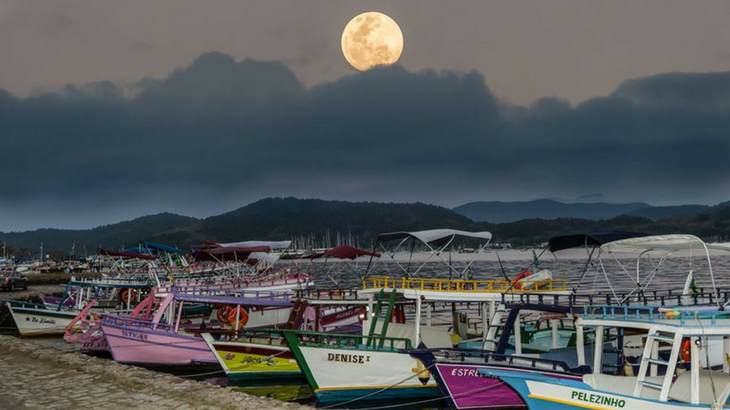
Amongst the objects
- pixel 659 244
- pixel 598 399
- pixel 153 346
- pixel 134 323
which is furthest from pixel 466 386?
pixel 134 323

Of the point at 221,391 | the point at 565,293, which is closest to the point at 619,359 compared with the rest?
the point at 565,293

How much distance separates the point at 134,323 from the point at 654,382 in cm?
2246

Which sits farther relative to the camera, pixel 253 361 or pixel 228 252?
pixel 228 252

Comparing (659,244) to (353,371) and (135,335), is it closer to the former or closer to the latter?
(353,371)

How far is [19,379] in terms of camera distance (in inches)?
684

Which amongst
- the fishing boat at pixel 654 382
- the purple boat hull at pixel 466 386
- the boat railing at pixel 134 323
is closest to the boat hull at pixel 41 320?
the boat railing at pixel 134 323

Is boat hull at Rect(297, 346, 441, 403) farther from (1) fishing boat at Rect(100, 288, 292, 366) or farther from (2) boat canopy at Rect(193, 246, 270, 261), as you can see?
(2) boat canopy at Rect(193, 246, 270, 261)

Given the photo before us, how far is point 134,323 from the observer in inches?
1069

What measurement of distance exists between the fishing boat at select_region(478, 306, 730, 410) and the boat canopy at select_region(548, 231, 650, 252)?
4004 mm

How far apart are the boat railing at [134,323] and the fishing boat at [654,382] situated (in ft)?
52.9

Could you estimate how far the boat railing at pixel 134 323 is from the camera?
2541cm

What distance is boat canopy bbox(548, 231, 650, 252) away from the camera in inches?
→ 744

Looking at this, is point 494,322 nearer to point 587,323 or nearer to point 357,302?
point 587,323

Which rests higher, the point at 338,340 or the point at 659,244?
the point at 659,244
